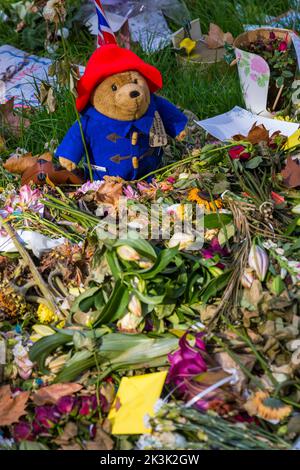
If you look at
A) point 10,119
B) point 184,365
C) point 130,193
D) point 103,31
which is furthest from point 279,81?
point 184,365

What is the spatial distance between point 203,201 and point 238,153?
0.23 m

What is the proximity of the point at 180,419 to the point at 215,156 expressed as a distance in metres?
0.91

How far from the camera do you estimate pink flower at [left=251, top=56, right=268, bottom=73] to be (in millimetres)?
2455

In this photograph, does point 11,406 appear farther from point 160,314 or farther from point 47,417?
point 160,314

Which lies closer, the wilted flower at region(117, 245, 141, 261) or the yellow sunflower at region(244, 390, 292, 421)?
the yellow sunflower at region(244, 390, 292, 421)

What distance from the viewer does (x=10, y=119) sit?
251 centimetres

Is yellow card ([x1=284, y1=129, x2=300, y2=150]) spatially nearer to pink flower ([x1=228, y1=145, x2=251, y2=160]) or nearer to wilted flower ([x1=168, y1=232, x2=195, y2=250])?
pink flower ([x1=228, y1=145, x2=251, y2=160])

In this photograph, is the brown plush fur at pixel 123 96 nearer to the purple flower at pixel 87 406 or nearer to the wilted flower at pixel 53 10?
the wilted flower at pixel 53 10

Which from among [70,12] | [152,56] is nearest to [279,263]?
[152,56]

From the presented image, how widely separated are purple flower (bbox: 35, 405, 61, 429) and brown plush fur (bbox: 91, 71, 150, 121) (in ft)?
2.88

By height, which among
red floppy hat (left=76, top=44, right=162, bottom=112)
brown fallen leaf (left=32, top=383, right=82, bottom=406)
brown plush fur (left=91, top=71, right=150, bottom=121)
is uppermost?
red floppy hat (left=76, top=44, right=162, bottom=112)

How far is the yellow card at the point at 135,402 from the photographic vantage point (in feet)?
4.62

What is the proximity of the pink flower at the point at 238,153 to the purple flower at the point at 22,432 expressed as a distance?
37.8 inches

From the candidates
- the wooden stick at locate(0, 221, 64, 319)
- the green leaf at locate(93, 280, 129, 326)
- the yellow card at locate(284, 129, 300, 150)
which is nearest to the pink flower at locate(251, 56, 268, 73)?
the yellow card at locate(284, 129, 300, 150)
